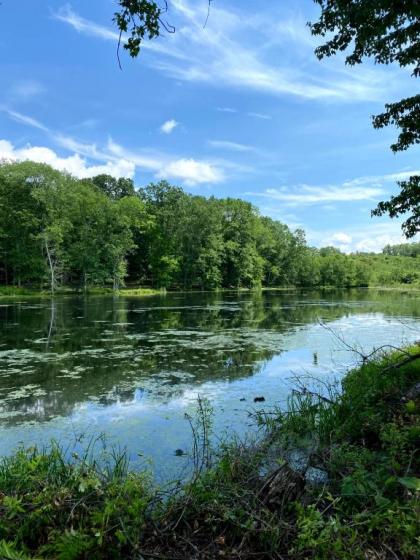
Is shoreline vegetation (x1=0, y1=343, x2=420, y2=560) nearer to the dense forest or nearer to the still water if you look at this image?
the still water

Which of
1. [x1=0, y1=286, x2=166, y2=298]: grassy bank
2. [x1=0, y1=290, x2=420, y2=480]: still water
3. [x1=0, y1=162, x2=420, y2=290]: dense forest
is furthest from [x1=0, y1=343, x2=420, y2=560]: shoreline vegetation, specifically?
[x1=0, y1=162, x2=420, y2=290]: dense forest

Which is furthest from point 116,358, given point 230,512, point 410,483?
point 410,483

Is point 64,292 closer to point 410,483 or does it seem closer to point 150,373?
point 150,373

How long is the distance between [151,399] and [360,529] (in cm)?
614

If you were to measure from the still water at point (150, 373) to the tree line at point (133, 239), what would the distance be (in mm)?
31314

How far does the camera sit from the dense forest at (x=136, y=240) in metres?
49.6

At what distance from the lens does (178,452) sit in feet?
19.2

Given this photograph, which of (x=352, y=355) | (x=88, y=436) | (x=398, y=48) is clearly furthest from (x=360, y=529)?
(x=352, y=355)

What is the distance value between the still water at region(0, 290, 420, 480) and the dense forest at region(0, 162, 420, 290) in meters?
31.4

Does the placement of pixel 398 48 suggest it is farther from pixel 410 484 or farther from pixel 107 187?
pixel 107 187

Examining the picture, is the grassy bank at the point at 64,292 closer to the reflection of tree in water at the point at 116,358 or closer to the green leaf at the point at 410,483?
the reflection of tree in water at the point at 116,358

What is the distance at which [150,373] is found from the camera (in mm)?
11117

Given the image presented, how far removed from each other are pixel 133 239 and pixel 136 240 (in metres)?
0.68

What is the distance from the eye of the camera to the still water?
6922mm
